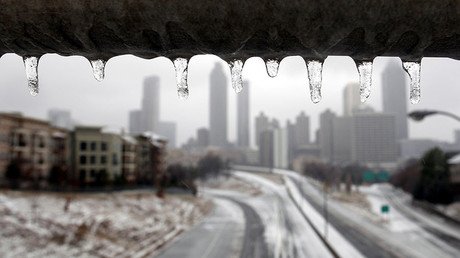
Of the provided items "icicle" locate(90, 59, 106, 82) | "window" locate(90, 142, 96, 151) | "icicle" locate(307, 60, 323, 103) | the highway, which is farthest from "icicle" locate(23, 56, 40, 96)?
"window" locate(90, 142, 96, 151)

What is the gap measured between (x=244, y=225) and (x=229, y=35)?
52.7m

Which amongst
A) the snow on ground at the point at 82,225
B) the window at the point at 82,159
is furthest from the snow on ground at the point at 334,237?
the window at the point at 82,159

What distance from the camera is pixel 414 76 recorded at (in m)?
3.05

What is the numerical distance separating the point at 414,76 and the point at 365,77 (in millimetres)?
354

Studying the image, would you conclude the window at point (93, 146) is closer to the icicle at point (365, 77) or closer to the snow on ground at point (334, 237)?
the snow on ground at point (334, 237)

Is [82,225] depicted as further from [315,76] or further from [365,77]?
[365,77]

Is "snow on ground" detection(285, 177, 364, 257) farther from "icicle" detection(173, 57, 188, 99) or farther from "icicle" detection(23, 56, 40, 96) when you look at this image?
"icicle" detection(23, 56, 40, 96)

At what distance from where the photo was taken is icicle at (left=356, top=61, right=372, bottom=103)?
2957 millimetres

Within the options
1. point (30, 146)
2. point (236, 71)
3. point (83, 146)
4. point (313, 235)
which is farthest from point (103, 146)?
point (236, 71)

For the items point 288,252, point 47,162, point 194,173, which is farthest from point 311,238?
point 194,173

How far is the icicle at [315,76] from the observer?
117 inches

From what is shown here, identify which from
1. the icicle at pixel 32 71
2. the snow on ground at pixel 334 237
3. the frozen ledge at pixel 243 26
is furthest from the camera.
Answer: the snow on ground at pixel 334 237

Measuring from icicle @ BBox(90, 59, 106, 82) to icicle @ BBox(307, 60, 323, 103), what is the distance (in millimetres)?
1525

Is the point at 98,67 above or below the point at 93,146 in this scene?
below
